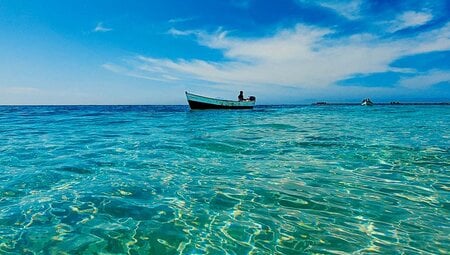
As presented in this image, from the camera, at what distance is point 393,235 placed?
13.9 feet

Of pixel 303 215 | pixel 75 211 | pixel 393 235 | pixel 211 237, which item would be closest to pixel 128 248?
pixel 211 237

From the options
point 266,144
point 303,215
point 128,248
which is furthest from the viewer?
point 266,144

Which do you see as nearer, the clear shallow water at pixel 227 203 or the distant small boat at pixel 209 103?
the clear shallow water at pixel 227 203

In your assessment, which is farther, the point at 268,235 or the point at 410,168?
the point at 410,168

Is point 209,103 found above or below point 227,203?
above

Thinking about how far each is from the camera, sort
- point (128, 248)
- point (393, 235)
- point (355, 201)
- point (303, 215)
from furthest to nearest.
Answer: point (355, 201) < point (303, 215) < point (393, 235) < point (128, 248)

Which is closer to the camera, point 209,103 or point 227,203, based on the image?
point 227,203

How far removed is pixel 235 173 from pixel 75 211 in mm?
3648

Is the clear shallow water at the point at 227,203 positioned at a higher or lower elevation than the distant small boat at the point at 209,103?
lower

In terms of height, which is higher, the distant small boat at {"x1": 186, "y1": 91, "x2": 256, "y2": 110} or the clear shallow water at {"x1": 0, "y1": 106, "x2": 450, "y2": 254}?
the distant small boat at {"x1": 186, "y1": 91, "x2": 256, "y2": 110}

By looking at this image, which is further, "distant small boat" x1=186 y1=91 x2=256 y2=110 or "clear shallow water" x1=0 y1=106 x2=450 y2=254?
"distant small boat" x1=186 y1=91 x2=256 y2=110

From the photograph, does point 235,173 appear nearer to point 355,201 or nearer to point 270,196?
point 270,196

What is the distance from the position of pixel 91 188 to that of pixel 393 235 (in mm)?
5444

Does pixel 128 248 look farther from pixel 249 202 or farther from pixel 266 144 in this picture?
→ pixel 266 144
